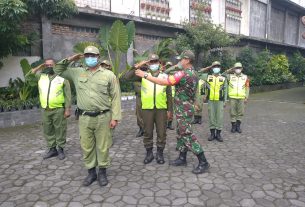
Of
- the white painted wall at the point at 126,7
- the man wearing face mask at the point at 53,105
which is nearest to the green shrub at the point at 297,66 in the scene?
the white painted wall at the point at 126,7

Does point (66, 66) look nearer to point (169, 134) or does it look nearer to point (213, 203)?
point (213, 203)

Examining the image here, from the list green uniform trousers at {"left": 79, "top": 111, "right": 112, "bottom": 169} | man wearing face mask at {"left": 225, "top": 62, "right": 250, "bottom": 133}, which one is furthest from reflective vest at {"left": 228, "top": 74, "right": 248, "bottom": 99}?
green uniform trousers at {"left": 79, "top": 111, "right": 112, "bottom": 169}

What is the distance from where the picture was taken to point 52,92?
559 cm

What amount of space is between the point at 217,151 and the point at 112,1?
8.75 metres

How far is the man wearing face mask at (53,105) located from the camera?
5.61 meters

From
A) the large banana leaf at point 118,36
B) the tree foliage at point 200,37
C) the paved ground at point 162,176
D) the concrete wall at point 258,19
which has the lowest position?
the paved ground at point 162,176

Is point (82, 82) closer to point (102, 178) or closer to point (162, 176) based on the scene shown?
point (102, 178)

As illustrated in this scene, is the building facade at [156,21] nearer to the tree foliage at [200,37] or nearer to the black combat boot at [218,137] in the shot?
the tree foliage at [200,37]

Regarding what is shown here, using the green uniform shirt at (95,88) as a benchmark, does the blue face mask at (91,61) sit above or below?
above

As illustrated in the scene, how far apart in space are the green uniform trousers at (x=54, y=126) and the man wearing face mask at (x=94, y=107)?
1290 millimetres

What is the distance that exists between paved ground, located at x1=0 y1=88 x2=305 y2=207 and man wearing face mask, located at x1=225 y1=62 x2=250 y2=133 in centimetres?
59

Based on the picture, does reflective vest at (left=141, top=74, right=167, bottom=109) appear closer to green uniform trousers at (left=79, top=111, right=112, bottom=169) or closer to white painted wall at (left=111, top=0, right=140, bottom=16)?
green uniform trousers at (left=79, top=111, right=112, bottom=169)

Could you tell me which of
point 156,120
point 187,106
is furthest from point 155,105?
point 187,106

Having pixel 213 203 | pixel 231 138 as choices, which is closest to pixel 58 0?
pixel 231 138
